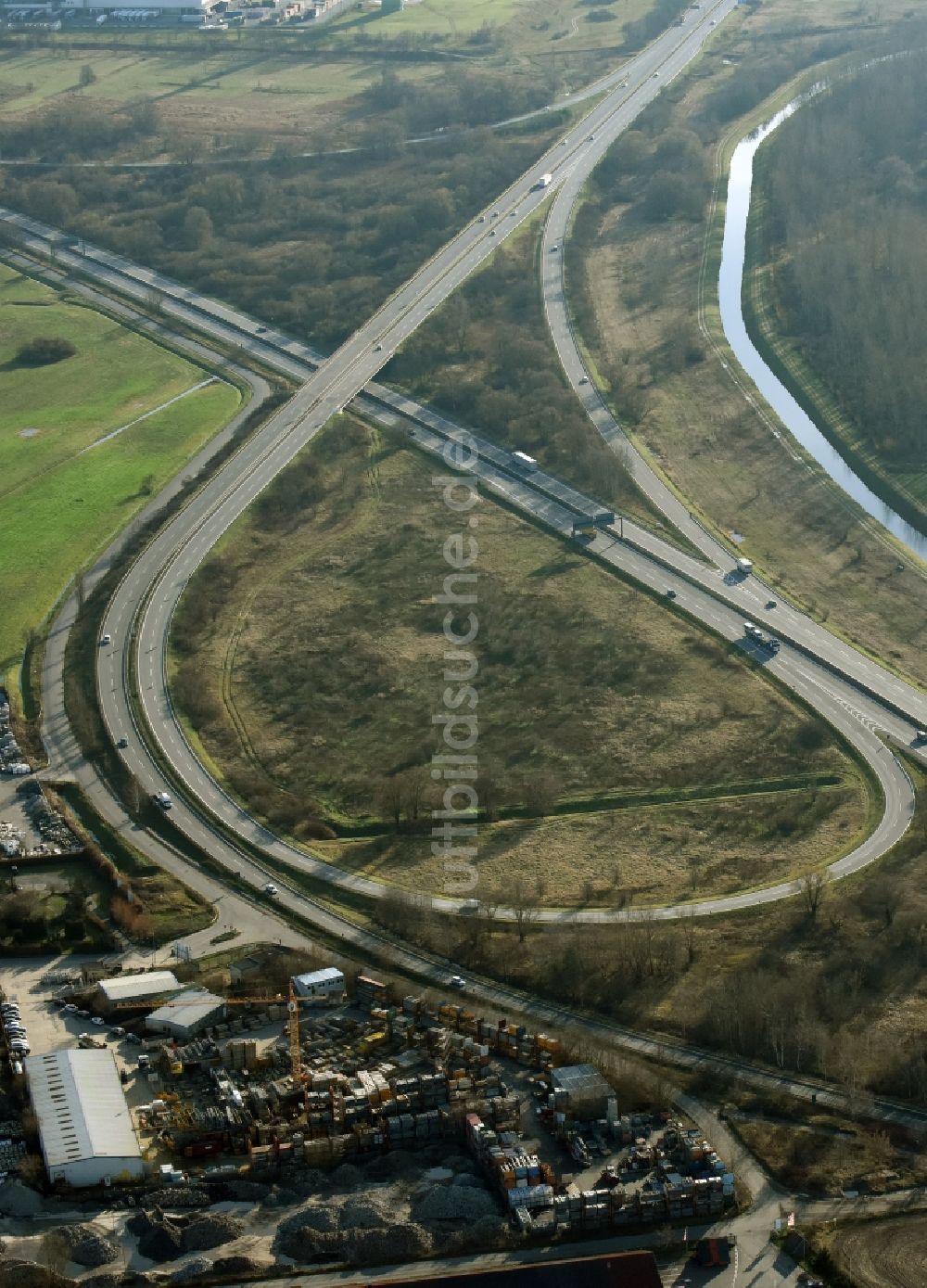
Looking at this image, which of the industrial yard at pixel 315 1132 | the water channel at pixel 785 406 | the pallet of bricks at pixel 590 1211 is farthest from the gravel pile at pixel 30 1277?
the water channel at pixel 785 406

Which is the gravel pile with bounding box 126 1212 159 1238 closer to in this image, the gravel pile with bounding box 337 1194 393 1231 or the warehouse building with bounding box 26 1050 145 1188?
the warehouse building with bounding box 26 1050 145 1188

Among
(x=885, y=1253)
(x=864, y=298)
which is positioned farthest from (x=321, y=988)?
(x=864, y=298)

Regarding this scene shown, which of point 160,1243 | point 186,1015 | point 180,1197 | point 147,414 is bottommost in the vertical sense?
point 160,1243

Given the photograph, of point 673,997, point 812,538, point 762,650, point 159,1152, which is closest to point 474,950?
point 673,997

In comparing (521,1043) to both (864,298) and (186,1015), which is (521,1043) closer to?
(186,1015)

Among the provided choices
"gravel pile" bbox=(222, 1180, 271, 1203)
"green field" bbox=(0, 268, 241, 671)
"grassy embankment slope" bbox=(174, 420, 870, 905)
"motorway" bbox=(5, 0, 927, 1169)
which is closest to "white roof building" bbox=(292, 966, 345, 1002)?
"motorway" bbox=(5, 0, 927, 1169)
